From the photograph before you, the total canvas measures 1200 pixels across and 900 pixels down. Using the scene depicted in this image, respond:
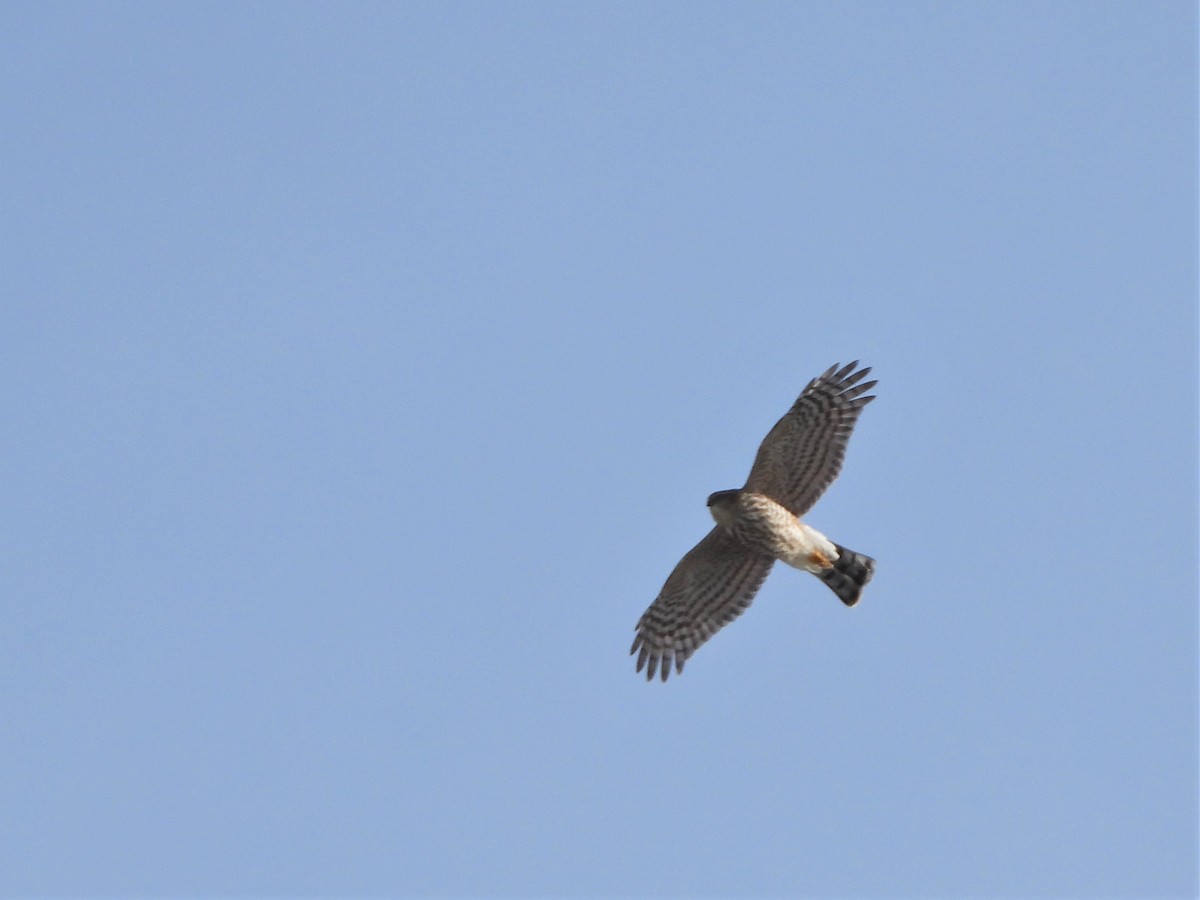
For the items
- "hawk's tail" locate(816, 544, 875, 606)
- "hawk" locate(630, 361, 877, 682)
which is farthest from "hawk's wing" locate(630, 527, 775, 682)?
"hawk's tail" locate(816, 544, 875, 606)

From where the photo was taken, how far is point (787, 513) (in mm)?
22188

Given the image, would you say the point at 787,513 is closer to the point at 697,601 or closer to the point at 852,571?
the point at 852,571

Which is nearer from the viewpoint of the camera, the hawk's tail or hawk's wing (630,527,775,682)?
the hawk's tail

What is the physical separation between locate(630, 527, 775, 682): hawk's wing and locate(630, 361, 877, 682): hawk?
0.04ft

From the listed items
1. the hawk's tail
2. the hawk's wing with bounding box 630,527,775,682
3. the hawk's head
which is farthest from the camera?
the hawk's wing with bounding box 630,527,775,682

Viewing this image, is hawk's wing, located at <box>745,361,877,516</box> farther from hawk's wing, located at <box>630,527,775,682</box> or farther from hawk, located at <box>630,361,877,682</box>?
hawk's wing, located at <box>630,527,775,682</box>

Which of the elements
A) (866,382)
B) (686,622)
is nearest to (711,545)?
(686,622)

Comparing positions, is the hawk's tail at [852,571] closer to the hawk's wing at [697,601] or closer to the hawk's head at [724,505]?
the hawk's wing at [697,601]

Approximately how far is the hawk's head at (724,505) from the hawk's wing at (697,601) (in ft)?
1.66

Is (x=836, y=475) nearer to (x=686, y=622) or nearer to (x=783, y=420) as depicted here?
(x=783, y=420)

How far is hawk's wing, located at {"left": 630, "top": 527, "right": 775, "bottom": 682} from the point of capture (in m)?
22.7

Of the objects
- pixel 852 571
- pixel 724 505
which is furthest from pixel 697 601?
pixel 852 571

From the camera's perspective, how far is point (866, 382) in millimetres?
22500

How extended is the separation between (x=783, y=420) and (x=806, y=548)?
1.37 m
